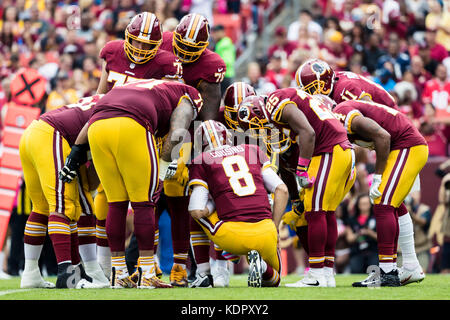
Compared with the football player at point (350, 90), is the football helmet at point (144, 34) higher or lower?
higher

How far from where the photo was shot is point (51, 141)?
7051 mm

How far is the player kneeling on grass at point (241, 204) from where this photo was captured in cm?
682

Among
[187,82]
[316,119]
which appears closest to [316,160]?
[316,119]

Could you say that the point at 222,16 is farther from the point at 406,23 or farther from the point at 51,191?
the point at 51,191

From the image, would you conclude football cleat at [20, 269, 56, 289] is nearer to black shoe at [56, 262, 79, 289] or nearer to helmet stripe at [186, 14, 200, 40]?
black shoe at [56, 262, 79, 289]

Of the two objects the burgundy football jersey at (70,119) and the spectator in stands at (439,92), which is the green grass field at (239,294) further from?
the spectator in stands at (439,92)

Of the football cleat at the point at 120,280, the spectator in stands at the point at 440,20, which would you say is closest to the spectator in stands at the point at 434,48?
the spectator in stands at the point at 440,20

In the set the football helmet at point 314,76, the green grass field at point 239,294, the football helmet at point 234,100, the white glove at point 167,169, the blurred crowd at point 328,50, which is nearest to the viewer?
the green grass field at point 239,294

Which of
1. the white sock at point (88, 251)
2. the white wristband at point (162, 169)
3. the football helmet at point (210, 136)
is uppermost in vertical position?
the football helmet at point (210, 136)

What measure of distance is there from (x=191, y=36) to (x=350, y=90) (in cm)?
171

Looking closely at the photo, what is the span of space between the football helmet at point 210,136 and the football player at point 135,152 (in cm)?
54

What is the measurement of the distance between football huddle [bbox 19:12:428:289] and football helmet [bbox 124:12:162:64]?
0.04 feet

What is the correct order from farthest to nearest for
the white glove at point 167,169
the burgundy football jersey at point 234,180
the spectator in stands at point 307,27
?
the spectator in stands at point 307,27 → the burgundy football jersey at point 234,180 → the white glove at point 167,169
